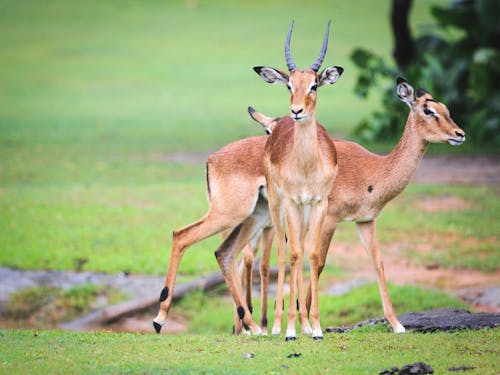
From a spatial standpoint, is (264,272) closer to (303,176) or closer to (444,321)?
(303,176)

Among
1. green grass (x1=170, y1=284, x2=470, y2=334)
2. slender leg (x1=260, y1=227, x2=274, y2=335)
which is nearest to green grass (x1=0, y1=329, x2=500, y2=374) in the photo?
slender leg (x1=260, y1=227, x2=274, y2=335)

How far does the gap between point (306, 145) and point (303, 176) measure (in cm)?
25

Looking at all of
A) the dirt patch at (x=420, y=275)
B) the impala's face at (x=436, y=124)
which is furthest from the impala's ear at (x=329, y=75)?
the dirt patch at (x=420, y=275)

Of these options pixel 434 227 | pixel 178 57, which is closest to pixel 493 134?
pixel 434 227

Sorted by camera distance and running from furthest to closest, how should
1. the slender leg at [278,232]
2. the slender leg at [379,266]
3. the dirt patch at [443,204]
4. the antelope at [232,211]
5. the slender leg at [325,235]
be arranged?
1. the dirt patch at [443,204]
2. the antelope at [232,211]
3. the slender leg at [325,235]
4. the slender leg at [278,232]
5. the slender leg at [379,266]

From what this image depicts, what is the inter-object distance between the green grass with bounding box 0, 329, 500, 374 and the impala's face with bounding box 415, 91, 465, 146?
1.83 meters

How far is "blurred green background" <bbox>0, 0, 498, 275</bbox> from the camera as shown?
1391 cm

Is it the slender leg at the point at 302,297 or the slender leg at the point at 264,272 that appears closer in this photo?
the slender leg at the point at 302,297

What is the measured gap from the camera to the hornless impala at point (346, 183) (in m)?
8.82

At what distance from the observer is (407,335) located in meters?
7.88

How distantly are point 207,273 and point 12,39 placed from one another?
27578 mm

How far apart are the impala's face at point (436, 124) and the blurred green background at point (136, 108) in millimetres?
4488

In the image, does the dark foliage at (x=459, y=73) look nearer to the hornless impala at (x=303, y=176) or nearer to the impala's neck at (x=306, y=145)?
the hornless impala at (x=303, y=176)

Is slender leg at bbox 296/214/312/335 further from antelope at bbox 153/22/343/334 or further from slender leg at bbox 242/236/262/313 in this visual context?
slender leg at bbox 242/236/262/313
